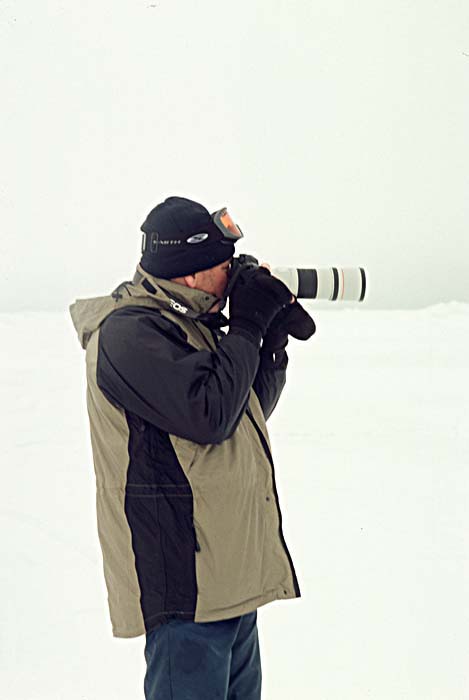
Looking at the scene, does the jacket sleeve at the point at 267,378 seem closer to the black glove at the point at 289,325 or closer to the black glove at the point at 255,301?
the black glove at the point at 289,325

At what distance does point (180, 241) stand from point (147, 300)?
3.5 inches

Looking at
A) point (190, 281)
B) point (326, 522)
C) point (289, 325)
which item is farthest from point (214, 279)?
point (326, 522)

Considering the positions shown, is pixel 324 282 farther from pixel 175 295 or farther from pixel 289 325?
pixel 175 295

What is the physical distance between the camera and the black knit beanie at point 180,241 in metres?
1.00

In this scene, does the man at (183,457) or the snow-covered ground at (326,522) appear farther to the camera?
the snow-covered ground at (326,522)

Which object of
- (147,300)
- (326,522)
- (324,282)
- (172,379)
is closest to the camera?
(172,379)

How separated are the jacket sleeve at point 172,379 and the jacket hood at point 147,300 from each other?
5 centimetres

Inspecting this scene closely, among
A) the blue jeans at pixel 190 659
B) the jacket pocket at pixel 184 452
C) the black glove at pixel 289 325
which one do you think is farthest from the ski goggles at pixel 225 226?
the blue jeans at pixel 190 659

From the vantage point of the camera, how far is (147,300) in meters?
1.00

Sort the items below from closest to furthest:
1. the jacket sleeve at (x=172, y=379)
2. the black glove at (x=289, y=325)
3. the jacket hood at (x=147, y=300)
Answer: the jacket sleeve at (x=172, y=379)
the jacket hood at (x=147, y=300)
the black glove at (x=289, y=325)

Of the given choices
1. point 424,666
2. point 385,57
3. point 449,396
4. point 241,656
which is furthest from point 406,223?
point 241,656

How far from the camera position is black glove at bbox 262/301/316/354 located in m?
1.11

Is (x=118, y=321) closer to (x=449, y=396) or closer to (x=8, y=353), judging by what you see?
(x=449, y=396)

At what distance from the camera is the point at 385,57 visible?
4.04 metres
